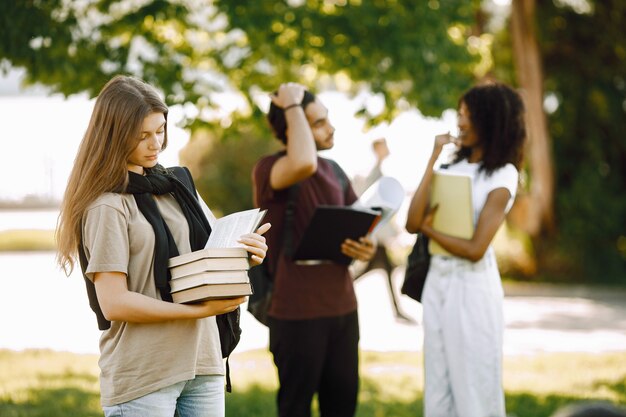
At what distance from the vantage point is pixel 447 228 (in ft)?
13.6

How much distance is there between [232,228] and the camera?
2830 mm

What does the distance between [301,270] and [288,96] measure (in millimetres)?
824

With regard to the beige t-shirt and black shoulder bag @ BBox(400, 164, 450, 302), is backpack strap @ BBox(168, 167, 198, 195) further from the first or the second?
black shoulder bag @ BBox(400, 164, 450, 302)

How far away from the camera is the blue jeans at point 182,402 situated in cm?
272

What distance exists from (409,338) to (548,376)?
273 cm

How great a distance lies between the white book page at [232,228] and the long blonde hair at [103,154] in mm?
333

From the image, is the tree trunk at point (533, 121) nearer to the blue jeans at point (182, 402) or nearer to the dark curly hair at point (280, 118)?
the dark curly hair at point (280, 118)

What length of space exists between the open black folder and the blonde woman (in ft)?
4.09

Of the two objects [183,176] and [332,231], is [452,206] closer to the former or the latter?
[332,231]

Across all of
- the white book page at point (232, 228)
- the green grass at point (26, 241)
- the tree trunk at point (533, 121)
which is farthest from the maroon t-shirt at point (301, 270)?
the green grass at point (26, 241)

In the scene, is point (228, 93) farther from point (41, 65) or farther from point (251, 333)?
point (251, 333)

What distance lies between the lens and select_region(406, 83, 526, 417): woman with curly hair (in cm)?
399

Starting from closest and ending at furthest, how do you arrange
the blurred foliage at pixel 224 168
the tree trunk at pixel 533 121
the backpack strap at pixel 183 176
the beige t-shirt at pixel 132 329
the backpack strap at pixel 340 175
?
the beige t-shirt at pixel 132 329
the backpack strap at pixel 183 176
the backpack strap at pixel 340 175
the tree trunk at pixel 533 121
the blurred foliage at pixel 224 168

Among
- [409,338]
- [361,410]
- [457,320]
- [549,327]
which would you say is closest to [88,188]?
[457,320]
